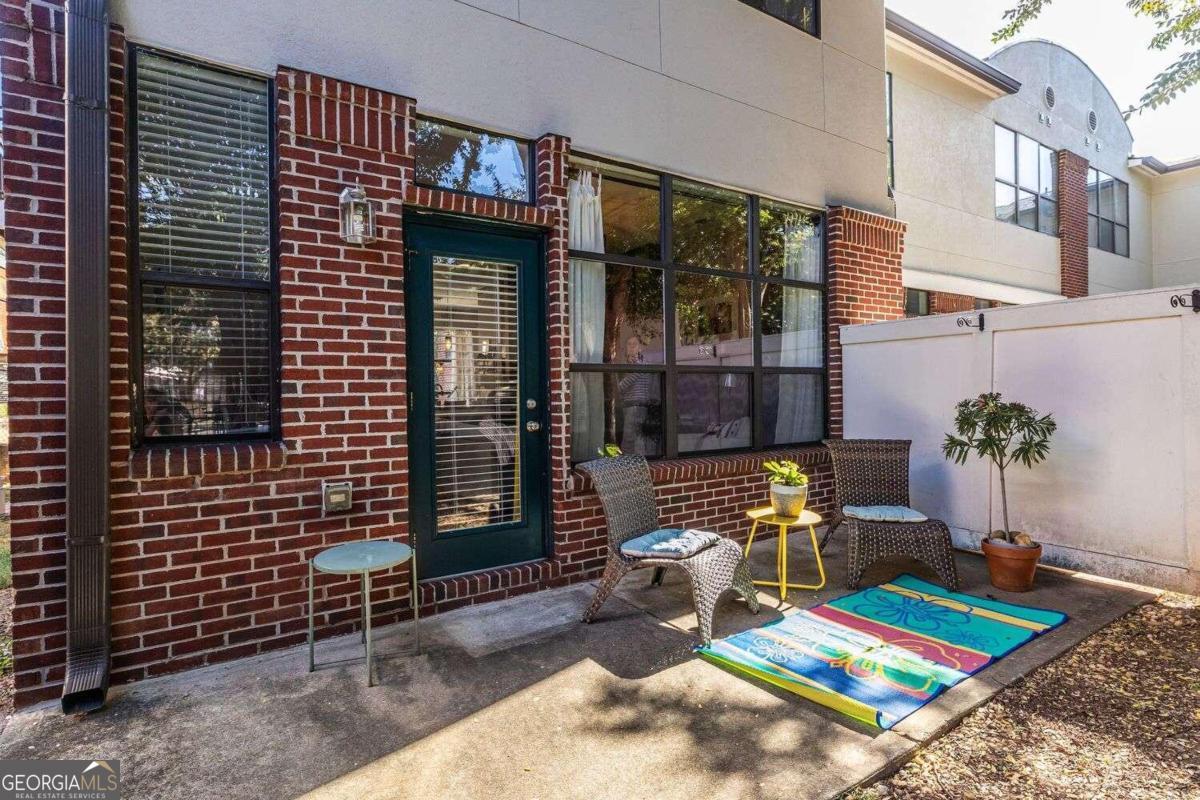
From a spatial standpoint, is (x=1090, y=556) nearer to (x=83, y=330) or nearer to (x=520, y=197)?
(x=520, y=197)

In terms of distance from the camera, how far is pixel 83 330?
2518mm

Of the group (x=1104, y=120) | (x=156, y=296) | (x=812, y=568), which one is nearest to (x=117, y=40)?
(x=156, y=296)

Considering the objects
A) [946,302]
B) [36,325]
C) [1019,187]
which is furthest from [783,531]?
[1019,187]

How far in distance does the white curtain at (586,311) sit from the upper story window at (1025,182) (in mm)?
7537

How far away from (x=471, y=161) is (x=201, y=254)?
161 cm

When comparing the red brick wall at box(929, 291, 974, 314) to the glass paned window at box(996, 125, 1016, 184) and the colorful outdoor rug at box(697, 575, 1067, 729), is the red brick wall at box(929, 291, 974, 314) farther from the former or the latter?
the colorful outdoor rug at box(697, 575, 1067, 729)

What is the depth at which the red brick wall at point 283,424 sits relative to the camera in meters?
2.52

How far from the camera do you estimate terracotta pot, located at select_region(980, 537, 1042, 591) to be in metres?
3.78

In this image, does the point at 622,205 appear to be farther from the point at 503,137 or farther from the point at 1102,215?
the point at 1102,215

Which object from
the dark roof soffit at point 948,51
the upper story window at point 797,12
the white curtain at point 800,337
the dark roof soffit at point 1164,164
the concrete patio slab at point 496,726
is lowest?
the concrete patio slab at point 496,726

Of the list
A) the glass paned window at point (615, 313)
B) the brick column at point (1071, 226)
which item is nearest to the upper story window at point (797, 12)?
the glass paned window at point (615, 313)

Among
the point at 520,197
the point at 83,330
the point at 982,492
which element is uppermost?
the point at 520,197

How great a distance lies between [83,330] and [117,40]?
133cm

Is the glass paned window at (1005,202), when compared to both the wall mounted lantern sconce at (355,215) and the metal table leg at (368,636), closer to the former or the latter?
the wall mounted lantern sconce at (355,215)
